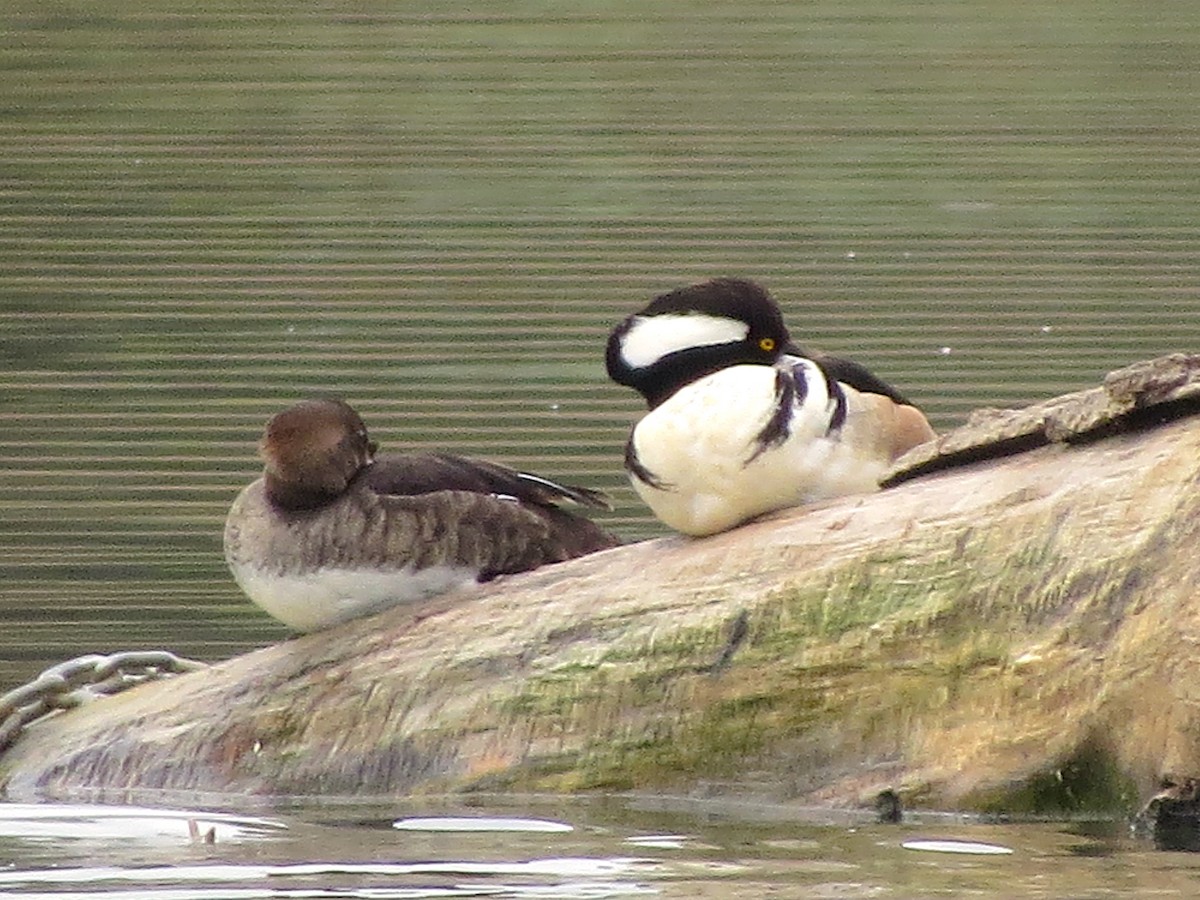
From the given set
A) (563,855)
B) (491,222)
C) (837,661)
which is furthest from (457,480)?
(491,222)

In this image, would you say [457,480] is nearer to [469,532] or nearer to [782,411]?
[469,532]

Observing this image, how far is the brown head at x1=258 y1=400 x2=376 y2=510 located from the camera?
21.4ft

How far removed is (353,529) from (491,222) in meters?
8.34

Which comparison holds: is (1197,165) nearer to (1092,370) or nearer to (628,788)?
(1092,370)

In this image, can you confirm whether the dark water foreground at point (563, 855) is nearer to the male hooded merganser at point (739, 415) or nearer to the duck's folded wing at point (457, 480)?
the male hooded merganser at point (739, 415)

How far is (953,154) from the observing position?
53.4 feet

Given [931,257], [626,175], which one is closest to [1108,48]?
[626,175]

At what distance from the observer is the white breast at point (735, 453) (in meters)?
6.18

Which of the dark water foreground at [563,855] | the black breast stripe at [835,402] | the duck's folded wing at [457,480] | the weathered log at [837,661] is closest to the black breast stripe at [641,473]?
the weathered log at [837,661]

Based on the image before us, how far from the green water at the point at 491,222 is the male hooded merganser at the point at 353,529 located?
165cm

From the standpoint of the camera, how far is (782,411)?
6.15 meters

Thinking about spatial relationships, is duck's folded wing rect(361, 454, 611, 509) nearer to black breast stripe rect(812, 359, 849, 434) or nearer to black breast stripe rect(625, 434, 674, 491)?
black breast stripe rect(625, 434, 674, 491)

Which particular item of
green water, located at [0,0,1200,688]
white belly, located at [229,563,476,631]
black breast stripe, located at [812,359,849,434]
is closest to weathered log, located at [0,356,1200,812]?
white belly, located at [229,563,476,631]

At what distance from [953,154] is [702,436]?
33.9ft
